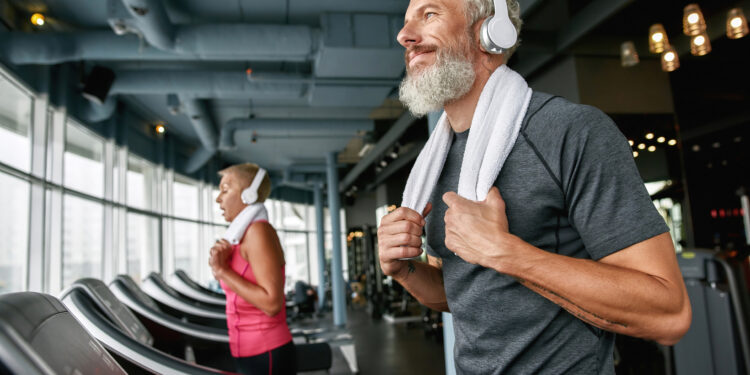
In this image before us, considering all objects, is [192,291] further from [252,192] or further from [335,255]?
[335,255]

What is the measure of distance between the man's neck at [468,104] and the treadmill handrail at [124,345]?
1.22 metres

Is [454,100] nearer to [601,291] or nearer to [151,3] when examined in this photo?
[601,291]

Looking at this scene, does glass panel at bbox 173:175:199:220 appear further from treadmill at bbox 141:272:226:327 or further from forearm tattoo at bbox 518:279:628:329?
forearm tattoo at bbox 518:279:628:329

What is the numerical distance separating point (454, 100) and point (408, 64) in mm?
157

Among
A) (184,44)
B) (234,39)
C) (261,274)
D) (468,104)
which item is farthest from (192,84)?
(468,104)

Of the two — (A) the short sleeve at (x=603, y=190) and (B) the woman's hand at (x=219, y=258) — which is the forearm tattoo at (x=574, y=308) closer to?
(A) the short sleeve at (x=603, y=190)

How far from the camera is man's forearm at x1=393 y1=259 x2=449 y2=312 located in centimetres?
105

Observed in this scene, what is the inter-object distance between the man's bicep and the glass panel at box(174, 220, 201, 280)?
10172mm

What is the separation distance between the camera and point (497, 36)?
89 cm

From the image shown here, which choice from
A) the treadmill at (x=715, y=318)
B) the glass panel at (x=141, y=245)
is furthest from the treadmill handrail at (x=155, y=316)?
the glass panel at (x=141, y=245)

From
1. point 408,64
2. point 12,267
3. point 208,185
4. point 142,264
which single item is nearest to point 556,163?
point 408,64

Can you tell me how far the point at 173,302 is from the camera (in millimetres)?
4141

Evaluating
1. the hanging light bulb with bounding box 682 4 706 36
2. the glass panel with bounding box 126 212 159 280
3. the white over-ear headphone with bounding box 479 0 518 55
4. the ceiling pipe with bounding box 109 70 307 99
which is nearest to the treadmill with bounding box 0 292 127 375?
the white over-ear headphone with bounding box 479 0 518 55

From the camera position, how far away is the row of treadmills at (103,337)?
632 mm
